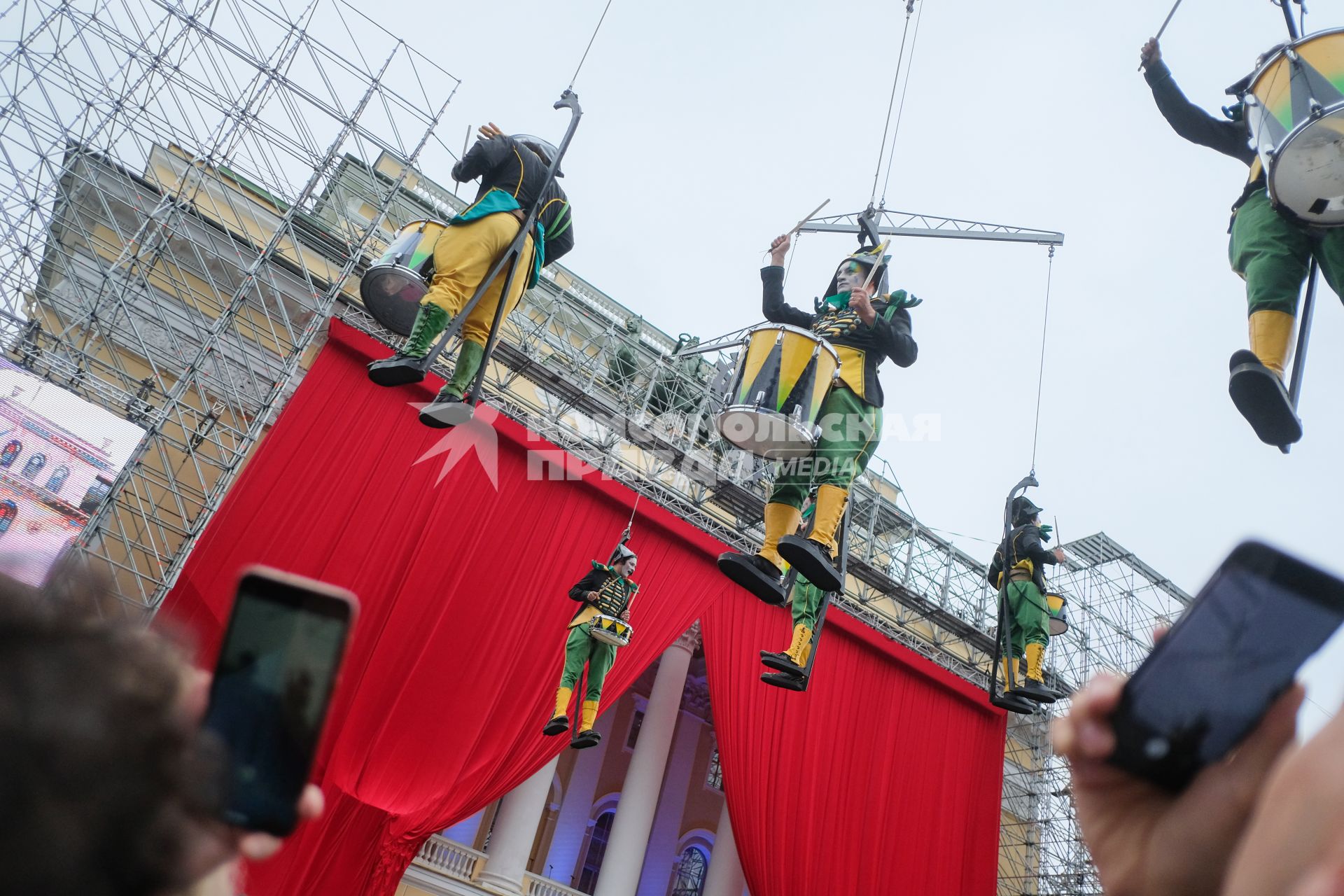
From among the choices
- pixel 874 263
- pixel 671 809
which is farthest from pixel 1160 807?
pixel 671 809

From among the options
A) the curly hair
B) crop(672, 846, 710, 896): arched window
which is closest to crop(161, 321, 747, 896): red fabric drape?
the curly hair

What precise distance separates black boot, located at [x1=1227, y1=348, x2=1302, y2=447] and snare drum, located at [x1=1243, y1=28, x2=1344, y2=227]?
1.59 ft

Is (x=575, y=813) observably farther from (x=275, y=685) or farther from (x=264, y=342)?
(x=275, y=685)

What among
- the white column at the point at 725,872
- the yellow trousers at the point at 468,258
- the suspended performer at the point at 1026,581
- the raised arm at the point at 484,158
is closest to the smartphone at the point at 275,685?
the yellow trousers at the point at 468,258

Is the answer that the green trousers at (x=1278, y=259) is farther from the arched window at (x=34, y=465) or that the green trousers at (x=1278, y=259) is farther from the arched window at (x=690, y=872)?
the arched window at (x=690, y=872)

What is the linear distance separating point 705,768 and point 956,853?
664cm

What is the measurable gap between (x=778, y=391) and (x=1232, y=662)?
3.84 meters

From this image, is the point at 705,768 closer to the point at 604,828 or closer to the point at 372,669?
the point at 604,828

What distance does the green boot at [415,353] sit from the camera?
455 centimetres

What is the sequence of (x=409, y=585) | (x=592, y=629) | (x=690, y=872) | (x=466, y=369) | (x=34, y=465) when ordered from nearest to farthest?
1. (x=466, y=369)
2. (x=34, y=465)
3. (x=592, y=629)
4. (x=409, y=585)
5. (x=690, y=872)

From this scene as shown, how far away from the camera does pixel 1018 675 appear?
6.74 meters

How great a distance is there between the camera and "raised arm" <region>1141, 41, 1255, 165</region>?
135 inches

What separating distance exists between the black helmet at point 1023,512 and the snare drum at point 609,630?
3.37 metres

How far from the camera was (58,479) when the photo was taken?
301 inches
